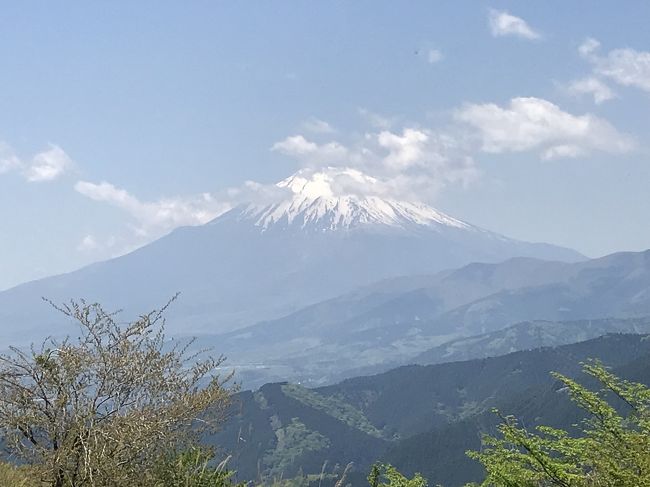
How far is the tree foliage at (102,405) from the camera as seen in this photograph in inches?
365

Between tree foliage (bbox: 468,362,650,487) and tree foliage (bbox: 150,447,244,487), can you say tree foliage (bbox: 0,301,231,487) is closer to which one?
tree foliage (bbox: 150,447,244,487)

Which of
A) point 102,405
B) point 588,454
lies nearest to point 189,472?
point 102,405

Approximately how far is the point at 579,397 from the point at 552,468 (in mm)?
2038

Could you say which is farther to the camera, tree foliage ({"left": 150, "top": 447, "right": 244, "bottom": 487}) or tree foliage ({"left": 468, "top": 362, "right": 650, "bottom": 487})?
tree foliage ({"left": 150, "top": 447, "right": 244, "bottom": 487})

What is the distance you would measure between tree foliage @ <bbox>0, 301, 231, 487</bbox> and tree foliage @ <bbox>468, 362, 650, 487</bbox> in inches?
202

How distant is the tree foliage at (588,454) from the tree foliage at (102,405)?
5122 mm

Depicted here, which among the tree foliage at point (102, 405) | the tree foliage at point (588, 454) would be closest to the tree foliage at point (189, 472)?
the tree foliage at point (102, 405)

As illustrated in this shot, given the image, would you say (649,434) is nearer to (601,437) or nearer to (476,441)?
(601,437)

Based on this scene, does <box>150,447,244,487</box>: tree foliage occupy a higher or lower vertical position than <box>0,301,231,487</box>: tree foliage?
lower

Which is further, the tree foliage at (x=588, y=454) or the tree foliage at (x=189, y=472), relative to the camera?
the tree foliage at (x=189, y=472)

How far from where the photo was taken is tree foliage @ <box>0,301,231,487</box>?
9.28 m

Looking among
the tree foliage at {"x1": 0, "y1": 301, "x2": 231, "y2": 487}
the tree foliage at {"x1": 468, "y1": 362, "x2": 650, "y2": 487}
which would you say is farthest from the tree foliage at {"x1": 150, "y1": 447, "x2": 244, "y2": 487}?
the tree foliage at {"x1": 468, "y1": 362, "x2": 650, "y2": 487}

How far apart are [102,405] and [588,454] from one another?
26.8ft

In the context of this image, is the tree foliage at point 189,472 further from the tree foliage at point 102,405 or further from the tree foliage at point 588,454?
the tree foliage at point 588,454
